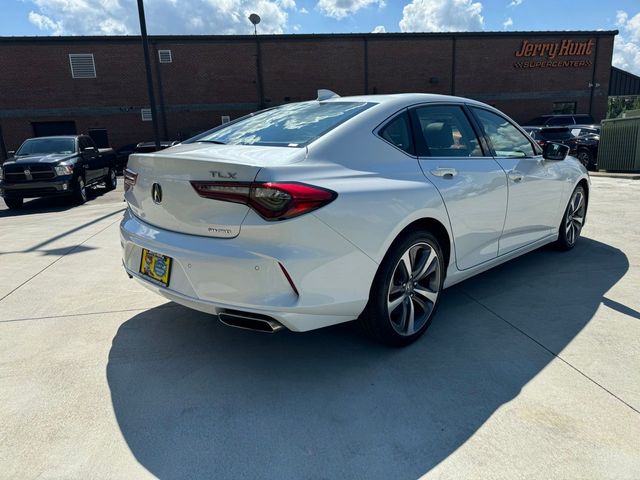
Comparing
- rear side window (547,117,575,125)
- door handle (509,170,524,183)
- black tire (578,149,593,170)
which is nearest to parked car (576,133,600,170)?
black tire (578,149,593,170)

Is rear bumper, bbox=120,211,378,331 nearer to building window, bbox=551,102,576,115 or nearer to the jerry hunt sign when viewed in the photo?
the jerry hunt sign

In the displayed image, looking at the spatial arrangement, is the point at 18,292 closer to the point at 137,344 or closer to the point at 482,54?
the point at 137,344

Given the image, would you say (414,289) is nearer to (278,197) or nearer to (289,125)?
(278,197)

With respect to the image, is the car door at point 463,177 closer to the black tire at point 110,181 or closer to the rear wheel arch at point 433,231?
the rear wheel arch at point 433,231

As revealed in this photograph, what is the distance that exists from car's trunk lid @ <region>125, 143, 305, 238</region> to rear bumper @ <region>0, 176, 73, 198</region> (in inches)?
343

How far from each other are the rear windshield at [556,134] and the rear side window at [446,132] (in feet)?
48.0

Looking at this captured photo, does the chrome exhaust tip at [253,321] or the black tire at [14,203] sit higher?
the chrome exhaust tip at [253,321]

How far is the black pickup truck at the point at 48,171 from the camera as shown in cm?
1017

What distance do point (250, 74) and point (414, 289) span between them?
26.6m

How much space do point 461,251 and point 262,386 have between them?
173 cm

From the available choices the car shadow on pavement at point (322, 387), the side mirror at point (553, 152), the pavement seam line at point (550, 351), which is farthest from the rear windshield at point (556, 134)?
the pavement seam line at point (550, 351)

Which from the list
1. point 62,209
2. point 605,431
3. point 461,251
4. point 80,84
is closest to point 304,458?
point 605,431

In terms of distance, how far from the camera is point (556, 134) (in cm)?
1664

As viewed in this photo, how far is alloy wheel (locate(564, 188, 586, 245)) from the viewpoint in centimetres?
496
